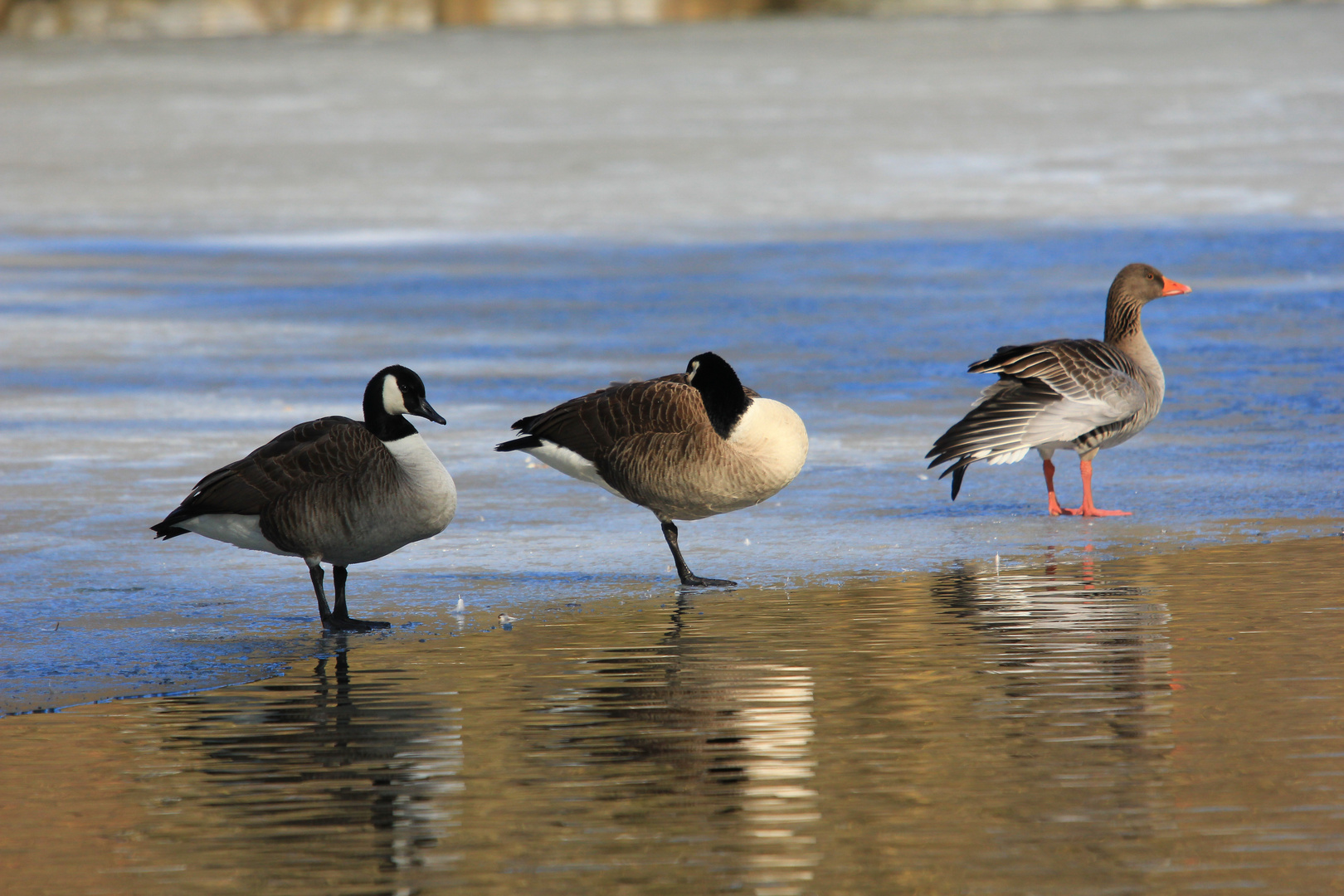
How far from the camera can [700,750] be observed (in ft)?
15.6

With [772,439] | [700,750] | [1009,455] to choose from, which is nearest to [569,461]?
[772,439]

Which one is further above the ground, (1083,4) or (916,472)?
(1083,4)

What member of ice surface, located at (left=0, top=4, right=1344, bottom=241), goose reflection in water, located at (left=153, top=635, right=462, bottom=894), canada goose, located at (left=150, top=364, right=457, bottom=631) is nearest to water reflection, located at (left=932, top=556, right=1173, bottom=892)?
goose reflection in water, located at (left=153, top=635, right=462, bottom=894)

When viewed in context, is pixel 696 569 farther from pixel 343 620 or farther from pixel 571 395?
pixel 571 395

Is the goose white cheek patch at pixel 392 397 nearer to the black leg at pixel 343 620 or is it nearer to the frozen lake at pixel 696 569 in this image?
the black leg at pixel 343 620

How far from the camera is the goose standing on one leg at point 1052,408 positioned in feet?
25.5

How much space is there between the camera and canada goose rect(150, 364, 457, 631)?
20.0ft

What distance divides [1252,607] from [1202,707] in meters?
1.23

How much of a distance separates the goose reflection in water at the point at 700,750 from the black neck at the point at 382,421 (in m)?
1.11

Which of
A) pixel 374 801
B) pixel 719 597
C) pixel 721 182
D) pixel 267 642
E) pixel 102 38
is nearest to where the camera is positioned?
pixel 374 801

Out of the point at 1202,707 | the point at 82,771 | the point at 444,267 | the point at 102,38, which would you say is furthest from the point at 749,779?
the point at 102,38

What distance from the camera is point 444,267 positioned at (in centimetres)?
1675

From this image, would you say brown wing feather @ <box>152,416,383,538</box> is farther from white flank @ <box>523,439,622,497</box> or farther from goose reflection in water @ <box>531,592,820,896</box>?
goose reflection in water @ <box>531,592,820,896</box>

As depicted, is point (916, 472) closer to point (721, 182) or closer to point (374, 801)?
point (374, 801)
